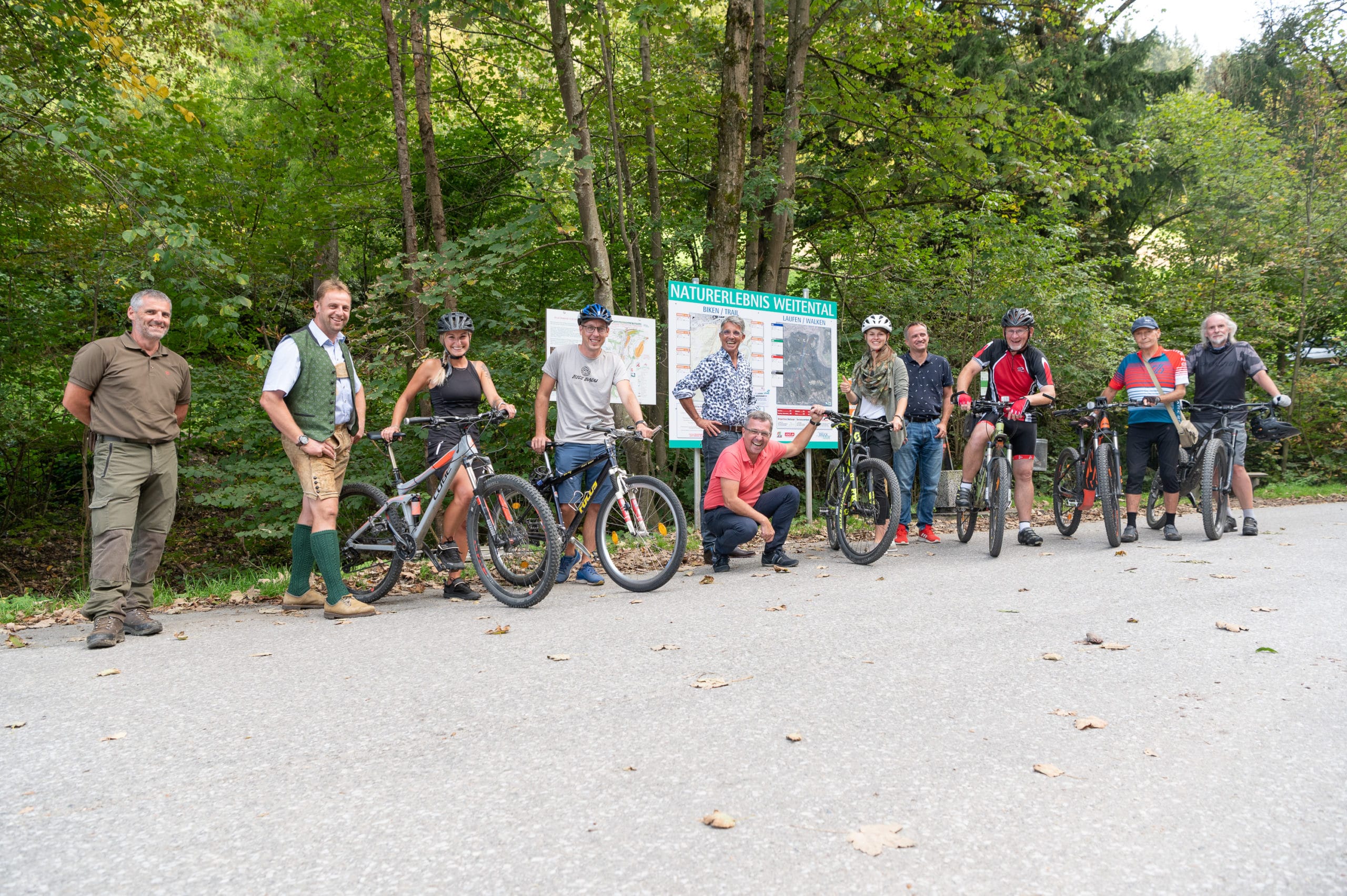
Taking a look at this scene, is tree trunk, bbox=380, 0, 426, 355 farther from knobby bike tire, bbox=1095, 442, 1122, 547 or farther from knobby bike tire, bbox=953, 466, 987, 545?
knobby bike tire, bbox=1095, 442, 1122, 547

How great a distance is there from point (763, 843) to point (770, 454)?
17.5 ft

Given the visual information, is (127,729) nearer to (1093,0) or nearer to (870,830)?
(870,830)

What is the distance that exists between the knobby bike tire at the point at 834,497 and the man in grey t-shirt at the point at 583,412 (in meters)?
2.22

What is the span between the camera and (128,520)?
574 centimetres

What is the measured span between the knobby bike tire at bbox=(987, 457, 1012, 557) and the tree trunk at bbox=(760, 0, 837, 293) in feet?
19.3

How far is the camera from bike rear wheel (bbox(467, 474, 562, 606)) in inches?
248

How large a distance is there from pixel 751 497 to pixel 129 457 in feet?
15.1

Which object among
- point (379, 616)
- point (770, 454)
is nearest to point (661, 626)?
point (379, 616)

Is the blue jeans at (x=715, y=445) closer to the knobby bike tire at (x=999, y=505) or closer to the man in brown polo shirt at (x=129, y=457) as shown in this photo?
the knobby bike tire at (x=999, y=505)

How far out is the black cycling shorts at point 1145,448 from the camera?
374 inches

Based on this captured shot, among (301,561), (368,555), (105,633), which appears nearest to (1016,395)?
(368,555)

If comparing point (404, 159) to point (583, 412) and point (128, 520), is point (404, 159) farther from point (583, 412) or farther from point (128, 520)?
point (128, 520)

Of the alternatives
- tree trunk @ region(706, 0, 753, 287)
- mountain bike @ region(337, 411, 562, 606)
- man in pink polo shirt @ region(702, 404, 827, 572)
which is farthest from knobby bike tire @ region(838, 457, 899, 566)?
tree trunk @ region(706, 0, 753, 287)

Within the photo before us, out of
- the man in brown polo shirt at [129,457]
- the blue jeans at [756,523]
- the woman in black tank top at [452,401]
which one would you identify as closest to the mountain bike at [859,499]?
the blue jeans at [756,523]
